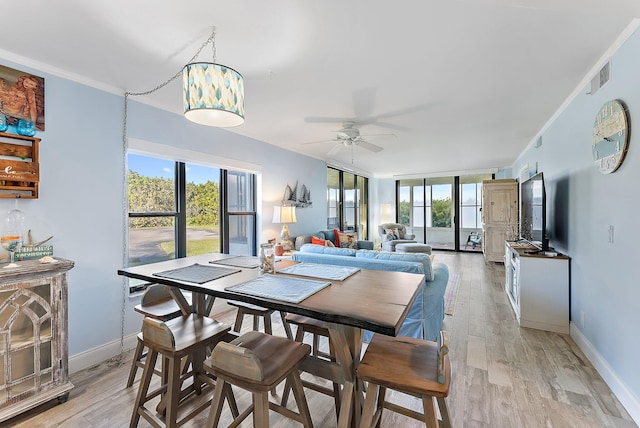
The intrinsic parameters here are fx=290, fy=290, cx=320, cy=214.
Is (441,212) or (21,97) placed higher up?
(21,97)

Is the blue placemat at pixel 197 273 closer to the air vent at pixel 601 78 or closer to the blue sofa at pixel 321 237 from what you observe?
the blue sofa at pixel 321 237

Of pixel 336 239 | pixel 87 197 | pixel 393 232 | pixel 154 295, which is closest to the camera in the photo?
pixel 154 295

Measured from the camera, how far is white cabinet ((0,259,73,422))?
178 centimetres

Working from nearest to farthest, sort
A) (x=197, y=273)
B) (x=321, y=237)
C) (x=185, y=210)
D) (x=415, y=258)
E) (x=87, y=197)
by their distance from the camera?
(x=197, y=273), (x=87, y=197), (x=415, y=258), (x=185, y=210), (x=321, y=237)

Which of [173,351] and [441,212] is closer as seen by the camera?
[173,351]

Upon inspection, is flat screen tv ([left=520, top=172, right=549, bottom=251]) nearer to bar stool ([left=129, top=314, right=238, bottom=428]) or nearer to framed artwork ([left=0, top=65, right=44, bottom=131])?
bar stool ([left=129, top=314, right=238, bottom=428])

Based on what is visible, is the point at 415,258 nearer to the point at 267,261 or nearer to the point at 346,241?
the point at 267,261

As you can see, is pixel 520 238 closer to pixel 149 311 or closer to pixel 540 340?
pixel 540 340

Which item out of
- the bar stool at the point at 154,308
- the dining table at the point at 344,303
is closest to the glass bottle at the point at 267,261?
the dining table at the point at 344,303

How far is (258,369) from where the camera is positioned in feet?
3.92

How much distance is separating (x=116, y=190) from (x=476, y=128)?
436cm

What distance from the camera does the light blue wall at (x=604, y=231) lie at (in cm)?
183

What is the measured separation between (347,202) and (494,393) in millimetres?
6128

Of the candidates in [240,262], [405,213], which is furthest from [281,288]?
[405,213]
